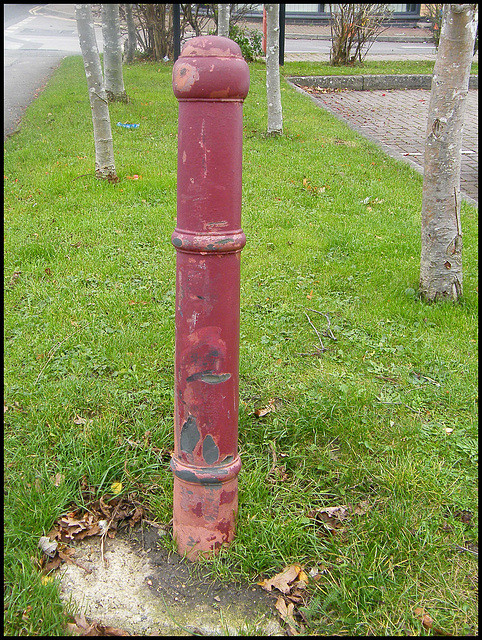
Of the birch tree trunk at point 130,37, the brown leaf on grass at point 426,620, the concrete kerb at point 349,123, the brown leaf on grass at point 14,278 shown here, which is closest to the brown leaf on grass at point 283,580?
the brown leaf on grass at point 426,620

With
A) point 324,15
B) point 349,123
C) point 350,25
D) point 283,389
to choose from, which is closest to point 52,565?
point 283,389

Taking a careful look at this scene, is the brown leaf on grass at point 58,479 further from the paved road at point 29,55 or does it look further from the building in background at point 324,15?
the building in background at point 324,15

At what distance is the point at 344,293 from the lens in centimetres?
431

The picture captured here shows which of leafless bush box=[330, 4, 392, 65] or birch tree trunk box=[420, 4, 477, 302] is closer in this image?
birch tree trunk box=[420, 4, 477, 302]

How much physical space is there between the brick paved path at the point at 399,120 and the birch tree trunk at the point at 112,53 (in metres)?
3.91

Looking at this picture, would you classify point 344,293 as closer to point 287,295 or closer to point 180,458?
point 287,295

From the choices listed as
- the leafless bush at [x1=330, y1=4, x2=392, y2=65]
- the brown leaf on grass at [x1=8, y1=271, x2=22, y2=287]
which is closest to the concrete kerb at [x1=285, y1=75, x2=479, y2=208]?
the leafless bush at [x1=330, y1=4, x2=392, y2=65]

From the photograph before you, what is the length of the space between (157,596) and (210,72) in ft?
5.64

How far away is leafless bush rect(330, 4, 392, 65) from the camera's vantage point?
15820mm

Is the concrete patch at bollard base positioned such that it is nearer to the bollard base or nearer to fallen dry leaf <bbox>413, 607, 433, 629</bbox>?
the bollard base

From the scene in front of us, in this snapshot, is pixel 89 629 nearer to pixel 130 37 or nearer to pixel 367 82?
pixel 367 82

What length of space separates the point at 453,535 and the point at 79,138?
7715 millimetres

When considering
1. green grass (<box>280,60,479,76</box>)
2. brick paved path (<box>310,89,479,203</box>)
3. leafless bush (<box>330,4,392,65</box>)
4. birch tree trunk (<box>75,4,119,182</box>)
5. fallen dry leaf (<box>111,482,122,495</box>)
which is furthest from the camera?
leafless bush (<box>330,4,392,65</box>)

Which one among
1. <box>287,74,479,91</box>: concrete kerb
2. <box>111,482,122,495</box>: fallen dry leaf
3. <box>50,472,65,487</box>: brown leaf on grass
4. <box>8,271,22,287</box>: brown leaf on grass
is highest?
<box>287,74,479,91</box>: concrete kerb
